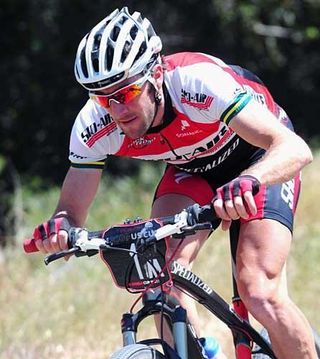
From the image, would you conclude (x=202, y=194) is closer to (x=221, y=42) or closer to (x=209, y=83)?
(x=209, y=83)

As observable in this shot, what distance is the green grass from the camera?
23.7ft

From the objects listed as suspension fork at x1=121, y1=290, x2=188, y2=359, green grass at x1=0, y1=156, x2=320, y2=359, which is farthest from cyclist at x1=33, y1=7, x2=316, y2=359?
green grass at x1=0, y1=156, x2=320, y2=359

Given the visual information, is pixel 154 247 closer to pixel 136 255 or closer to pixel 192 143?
pixel 136 255

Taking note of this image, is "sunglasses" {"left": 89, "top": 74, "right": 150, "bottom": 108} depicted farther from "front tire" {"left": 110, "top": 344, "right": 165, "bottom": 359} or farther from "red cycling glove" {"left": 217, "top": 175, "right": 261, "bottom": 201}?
"front tire" {"left": 110, "top": 344, "right": 165, "bottom": 359}

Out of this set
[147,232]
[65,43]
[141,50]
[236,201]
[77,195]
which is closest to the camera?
[236,201]

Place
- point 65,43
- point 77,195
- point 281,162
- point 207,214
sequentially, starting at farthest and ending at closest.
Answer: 1. point 65,43
2. point 77,195
3. point 281,162
4. point 207,214

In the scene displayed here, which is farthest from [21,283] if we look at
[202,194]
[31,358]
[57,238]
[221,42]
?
[221,42]

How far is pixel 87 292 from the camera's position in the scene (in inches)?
354

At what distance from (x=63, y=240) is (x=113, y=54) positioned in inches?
33.3

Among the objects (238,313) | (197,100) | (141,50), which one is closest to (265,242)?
(238,313)

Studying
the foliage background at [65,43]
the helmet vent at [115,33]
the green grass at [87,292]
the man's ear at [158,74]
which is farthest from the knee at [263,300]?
the foliage background at [65,43]

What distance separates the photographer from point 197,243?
5109 mm

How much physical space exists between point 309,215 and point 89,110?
6.38m

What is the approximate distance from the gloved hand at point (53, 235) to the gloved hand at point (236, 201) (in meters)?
0.76
